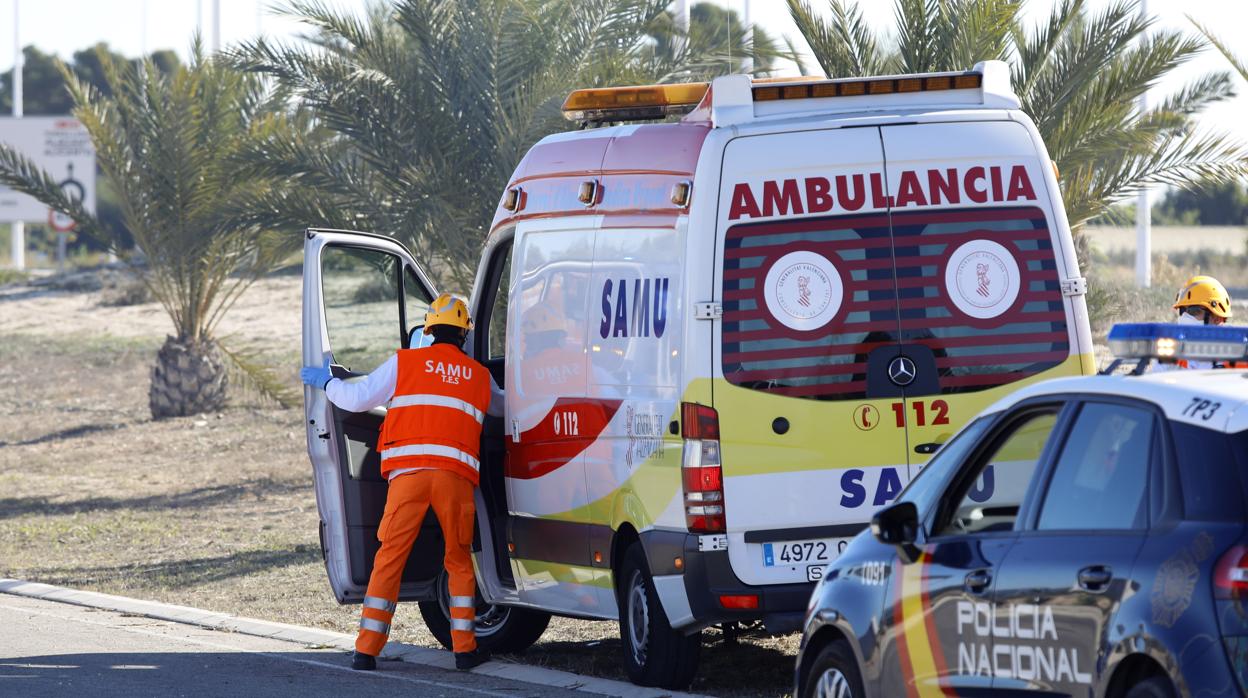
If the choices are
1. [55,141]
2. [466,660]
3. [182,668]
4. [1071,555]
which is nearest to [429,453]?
[466,660]

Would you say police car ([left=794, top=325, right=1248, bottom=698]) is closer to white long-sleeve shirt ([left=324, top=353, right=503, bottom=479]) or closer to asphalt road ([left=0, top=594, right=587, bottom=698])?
asphalt road ([left=0, top=594, right=587, bottom=698])

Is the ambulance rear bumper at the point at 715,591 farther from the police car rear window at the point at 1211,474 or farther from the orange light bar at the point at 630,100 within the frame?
the police car rear window at the point at 1211,474

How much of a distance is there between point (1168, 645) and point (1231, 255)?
4127cm

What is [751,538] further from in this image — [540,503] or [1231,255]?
[1231,255]

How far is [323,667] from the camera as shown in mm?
9477

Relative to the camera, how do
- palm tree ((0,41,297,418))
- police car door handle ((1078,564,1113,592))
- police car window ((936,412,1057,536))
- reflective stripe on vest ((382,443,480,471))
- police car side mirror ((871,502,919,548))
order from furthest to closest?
1. palm tree ((0,41,297,418))
2. reflective stripe on vest ((382,443,480,471))
3. police car side mirror ((871,502,919,548))
4. police car window ((936,412,1057,536))
5. police car door handle ((1078,564,1113,592))

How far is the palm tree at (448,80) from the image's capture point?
17047 millimetres

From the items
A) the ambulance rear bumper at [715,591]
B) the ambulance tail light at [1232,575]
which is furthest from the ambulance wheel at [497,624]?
the ambulance tail light at [1232,575]

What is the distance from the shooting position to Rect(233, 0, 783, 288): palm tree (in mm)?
17047

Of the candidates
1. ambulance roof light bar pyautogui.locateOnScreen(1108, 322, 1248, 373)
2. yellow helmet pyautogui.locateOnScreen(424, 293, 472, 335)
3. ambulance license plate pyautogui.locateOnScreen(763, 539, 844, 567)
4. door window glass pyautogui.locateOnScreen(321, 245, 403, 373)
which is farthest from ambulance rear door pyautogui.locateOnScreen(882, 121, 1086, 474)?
door window glass pyautogui.locateOnScreen(321, 245, 403, 373)

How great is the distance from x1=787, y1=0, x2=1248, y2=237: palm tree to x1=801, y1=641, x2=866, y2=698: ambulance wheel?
29.0 feet

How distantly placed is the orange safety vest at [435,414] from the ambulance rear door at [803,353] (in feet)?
6.34

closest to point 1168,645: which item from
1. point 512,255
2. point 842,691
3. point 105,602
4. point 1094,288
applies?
point 842,691

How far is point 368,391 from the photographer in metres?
9.33
